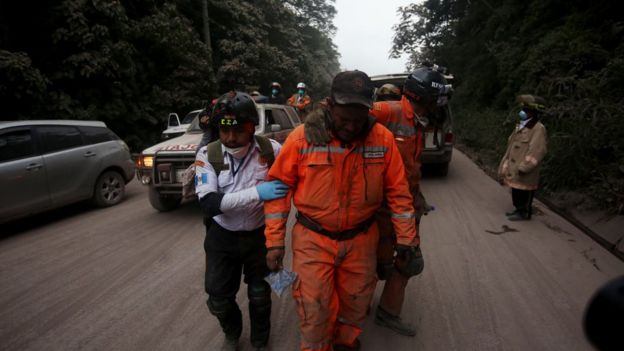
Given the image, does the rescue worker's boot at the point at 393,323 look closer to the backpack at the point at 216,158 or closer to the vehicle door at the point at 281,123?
the backpack at the point at 216,158

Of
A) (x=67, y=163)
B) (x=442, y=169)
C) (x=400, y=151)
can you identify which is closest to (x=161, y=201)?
(x=67, y=163)

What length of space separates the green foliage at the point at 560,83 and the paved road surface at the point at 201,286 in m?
1.11

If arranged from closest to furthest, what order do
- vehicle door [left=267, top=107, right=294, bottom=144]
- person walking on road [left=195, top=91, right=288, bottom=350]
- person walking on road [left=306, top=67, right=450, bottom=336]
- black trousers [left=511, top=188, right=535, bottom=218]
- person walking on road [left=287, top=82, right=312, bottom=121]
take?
person walking on road [left=195, top=91, right=288, bottom=350], person walking on road [left=306, top=67, right=450, bottom=336], black trousers [left=511, top=188, right=535, bottom=218], vehicle door [left=267, top=107, right=294, bottom=144], person walking on road [left=287, top=82, right=312, bottom=121]

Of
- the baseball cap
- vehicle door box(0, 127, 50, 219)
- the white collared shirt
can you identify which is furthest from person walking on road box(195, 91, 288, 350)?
vehicle door box(0, 127, 50, 219)

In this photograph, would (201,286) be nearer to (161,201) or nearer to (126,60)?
(161,201)

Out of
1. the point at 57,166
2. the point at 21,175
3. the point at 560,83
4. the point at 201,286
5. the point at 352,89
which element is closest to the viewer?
the point at 352,89

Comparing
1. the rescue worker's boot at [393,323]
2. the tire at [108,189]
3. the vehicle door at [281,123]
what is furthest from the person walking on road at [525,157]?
the tire at [108,189]

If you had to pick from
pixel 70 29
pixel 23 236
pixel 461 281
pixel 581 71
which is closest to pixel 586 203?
pixel 461 281

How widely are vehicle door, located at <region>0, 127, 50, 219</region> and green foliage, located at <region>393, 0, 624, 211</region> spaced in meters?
8.19

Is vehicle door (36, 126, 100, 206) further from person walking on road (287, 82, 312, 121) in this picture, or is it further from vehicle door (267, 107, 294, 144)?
person walking on road (287, 82, 312, 121)

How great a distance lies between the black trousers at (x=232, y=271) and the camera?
8.33 ft

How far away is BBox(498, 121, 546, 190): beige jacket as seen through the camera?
5.15 meters

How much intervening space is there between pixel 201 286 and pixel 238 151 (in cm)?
193

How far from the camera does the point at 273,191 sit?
2289 millimetres
